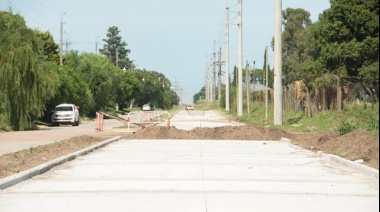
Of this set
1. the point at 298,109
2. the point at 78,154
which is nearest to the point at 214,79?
the point at 298,109

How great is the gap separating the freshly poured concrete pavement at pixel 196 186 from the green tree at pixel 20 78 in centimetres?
2143

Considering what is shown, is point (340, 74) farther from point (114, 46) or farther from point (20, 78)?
point (114, 46)

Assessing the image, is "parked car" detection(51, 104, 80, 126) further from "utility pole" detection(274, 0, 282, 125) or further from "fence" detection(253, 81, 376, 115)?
"utility pole" detection(274, 0, 282, 125)

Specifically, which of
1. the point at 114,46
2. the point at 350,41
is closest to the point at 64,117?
the point at 350,41

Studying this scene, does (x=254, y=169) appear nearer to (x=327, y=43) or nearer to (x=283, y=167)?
(x=283, y=167)

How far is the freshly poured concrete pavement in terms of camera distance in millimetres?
11008

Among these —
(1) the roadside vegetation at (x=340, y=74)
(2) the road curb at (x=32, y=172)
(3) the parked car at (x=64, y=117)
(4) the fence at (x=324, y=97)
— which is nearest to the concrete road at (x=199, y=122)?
(1) the roadside vegetation at (x=340, y=74)

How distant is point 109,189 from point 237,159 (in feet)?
27.7

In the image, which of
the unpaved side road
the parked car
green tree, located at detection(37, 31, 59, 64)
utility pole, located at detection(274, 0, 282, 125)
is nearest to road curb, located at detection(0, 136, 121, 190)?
the unpaved side road

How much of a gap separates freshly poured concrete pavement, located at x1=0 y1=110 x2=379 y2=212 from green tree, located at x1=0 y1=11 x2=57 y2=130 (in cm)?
2143

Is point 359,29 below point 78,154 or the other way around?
the other way around

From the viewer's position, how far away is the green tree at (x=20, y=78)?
1626 inches

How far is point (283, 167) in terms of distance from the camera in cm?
1828

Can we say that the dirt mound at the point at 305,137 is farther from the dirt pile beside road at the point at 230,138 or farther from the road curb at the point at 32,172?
the road curb at the point at 32,172
